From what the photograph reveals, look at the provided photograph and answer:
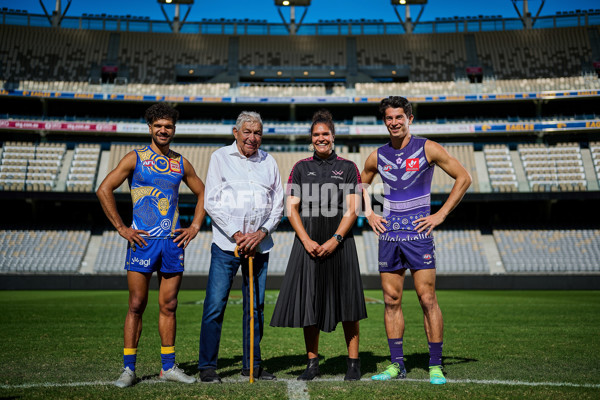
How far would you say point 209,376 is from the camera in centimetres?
483

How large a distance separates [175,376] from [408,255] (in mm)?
2558

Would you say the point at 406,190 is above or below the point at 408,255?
above

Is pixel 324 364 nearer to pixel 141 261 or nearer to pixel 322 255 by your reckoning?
pixel 322 255

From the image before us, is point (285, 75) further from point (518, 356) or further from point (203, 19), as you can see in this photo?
point (518, 356)

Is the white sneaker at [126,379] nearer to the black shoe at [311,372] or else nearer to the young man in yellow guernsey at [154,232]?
the young man in yellow guernsey at [154,232]

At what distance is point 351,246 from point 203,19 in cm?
3845

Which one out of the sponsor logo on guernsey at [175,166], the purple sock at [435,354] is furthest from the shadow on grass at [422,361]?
the sponsor logo on guernsey at [175,166]

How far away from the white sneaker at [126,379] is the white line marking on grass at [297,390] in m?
1.43

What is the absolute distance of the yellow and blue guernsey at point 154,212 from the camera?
4.95m

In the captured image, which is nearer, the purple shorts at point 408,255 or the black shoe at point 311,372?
the black shoe at point 311,372

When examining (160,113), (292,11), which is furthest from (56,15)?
(160,113)

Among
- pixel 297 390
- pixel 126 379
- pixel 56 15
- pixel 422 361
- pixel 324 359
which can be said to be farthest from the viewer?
pixel 56 15

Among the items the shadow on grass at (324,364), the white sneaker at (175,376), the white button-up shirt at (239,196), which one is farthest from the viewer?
the shadow on grass at (324,364)

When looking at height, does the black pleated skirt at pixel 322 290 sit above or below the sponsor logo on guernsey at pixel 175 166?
below
